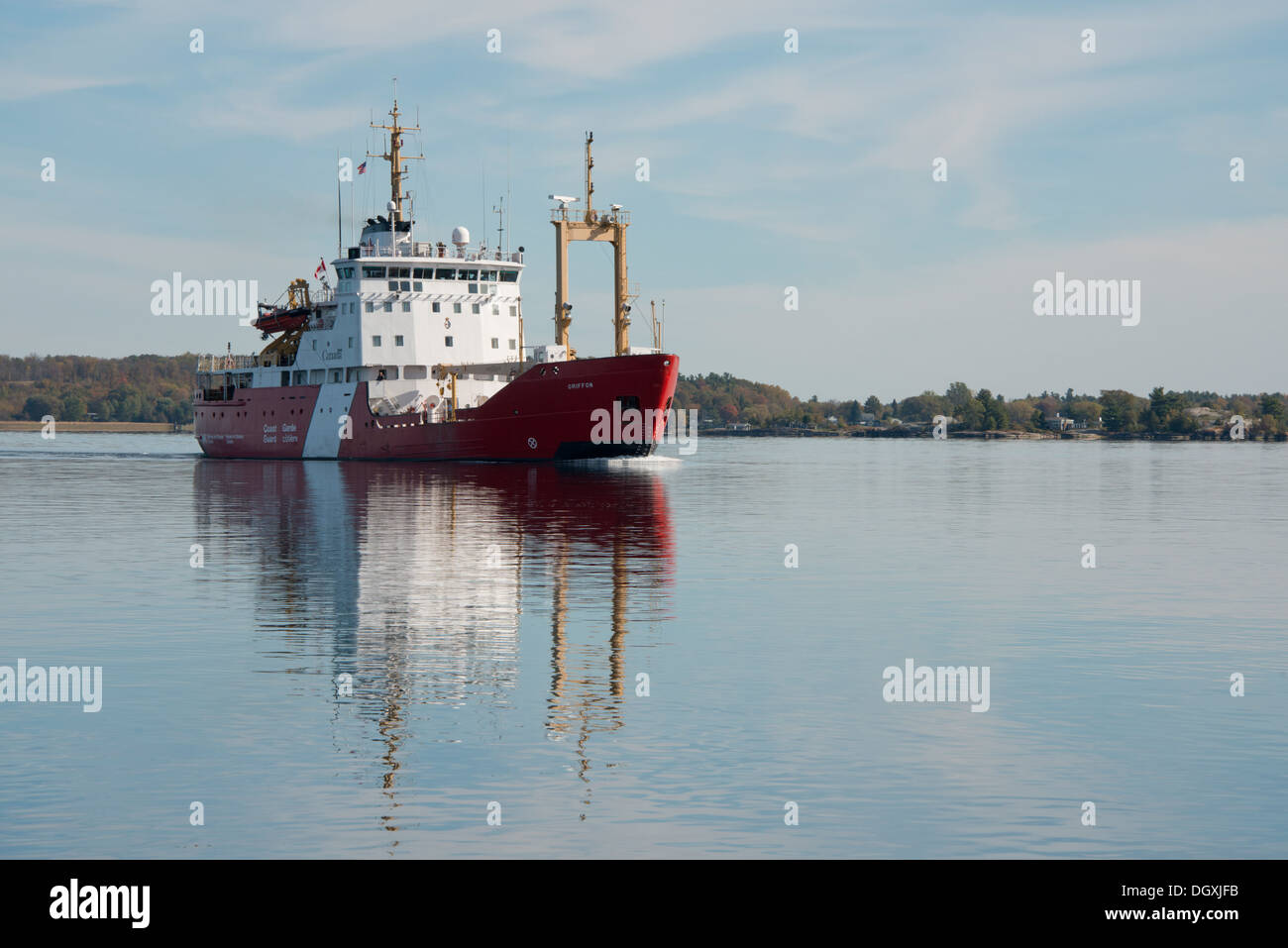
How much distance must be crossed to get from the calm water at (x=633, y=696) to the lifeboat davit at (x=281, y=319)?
173 ft

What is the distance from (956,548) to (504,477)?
33.1 metres

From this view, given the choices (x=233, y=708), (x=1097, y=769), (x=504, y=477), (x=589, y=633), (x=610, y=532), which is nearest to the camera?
(x=1097, y=769)

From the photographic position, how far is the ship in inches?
2785

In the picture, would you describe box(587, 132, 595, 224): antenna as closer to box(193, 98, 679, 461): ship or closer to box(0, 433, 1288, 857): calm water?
box(193, 98, 679, 461): ship

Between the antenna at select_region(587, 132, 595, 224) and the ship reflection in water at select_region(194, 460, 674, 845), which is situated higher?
the antenna at select_region(587, 132, 595, 224)

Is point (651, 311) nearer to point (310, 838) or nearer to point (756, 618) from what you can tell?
point (756, 618)

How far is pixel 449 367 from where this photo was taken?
7819 cm

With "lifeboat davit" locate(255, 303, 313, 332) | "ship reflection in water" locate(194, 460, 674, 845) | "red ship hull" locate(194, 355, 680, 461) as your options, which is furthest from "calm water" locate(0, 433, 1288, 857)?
"lifeboat davit" locate(255, 303, 313, 332)

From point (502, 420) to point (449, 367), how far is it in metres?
A: 7.36

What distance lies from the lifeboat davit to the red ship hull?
178 inches

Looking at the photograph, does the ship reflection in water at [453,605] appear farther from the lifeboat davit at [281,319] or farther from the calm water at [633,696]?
the lifeboat davit at [281,319]

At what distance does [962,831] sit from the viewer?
33.6 ft

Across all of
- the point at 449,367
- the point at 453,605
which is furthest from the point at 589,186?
the point at 453,605

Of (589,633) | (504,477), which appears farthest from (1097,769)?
(504,477)
